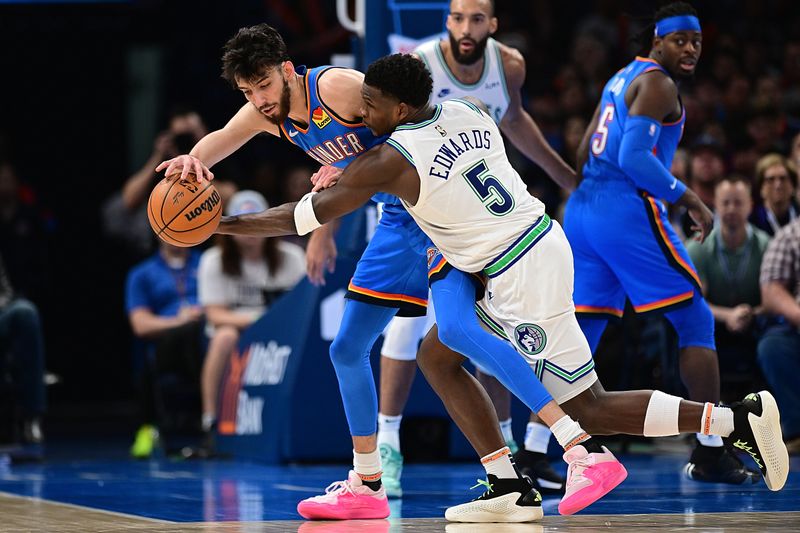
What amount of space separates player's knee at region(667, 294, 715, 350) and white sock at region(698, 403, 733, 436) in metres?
1.35

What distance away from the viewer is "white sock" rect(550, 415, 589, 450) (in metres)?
4.94

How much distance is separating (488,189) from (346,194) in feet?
1.79

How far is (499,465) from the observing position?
519 centimetres

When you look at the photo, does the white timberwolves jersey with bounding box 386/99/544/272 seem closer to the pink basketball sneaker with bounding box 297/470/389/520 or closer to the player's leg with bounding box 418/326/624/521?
the player's leg with bounding box 418/326/624/521

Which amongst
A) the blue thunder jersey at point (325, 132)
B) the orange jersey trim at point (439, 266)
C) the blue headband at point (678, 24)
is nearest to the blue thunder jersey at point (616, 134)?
the blue headband at point (678, 24)

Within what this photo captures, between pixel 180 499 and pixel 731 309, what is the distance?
4279mm

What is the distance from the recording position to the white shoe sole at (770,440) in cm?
508

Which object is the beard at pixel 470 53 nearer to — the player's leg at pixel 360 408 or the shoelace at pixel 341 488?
the player's leg at pixel 360 408

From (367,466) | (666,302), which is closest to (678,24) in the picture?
(666,302)

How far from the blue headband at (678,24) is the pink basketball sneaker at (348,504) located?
2635 millimetres

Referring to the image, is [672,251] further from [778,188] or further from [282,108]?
[778,188]

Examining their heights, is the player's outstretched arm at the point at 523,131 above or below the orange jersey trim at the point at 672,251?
above

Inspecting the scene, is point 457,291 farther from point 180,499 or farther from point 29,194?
→ point 29,194

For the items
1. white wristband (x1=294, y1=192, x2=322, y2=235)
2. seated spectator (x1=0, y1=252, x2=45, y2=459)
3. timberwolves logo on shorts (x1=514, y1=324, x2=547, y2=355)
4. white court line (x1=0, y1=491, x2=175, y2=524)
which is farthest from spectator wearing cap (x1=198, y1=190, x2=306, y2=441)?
timberwolves logo on shorts (x1=514, y1=324, x2=547, y2=355)
